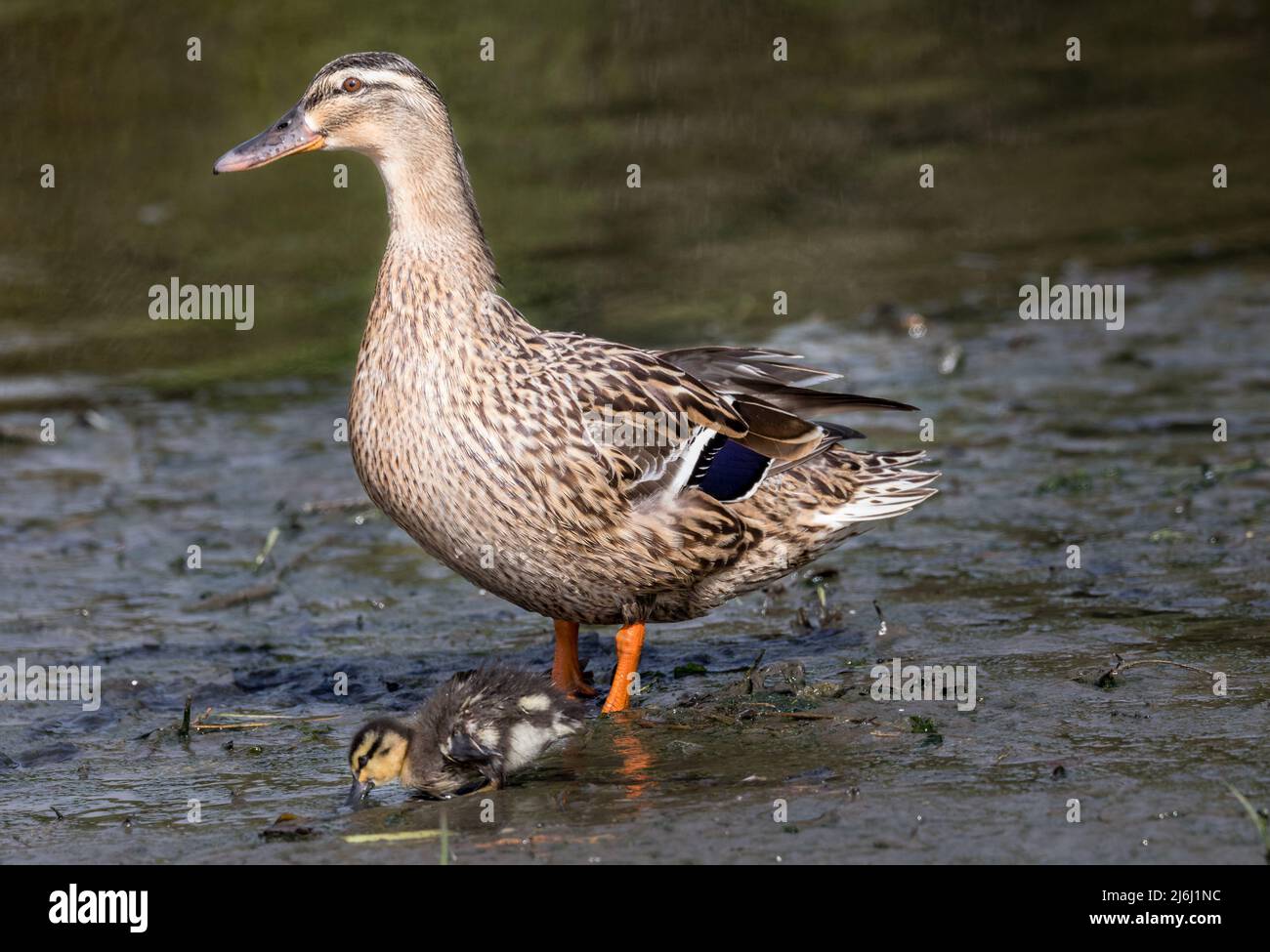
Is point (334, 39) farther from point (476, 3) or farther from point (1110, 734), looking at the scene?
point (1110, 734)

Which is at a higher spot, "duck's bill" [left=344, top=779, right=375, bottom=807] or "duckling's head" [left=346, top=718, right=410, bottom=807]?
"duckling's head" [left=346, top=718, right=410, bottom=807]

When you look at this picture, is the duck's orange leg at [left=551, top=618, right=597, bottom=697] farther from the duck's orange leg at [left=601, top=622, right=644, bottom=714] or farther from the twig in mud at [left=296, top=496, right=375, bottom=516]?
the twig in mud at [left=296, top=496, right=375, bottom=516]

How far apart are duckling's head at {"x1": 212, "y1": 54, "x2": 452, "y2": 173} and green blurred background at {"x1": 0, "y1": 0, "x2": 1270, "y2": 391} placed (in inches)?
191

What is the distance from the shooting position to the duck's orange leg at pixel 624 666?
6039 millimetres

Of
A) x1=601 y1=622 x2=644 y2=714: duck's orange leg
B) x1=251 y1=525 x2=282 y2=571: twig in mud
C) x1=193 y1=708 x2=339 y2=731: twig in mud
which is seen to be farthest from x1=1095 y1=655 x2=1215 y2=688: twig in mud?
x1=251 y1=525 x2=282 y2=571: twig in mud

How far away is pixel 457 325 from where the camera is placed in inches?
230

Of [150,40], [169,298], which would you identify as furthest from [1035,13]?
[169,298]

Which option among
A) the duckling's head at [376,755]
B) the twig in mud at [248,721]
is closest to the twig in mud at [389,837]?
the duckling's head at [376,755]

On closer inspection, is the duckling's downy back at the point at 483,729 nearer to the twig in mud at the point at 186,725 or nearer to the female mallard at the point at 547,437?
the female mallard at the point at 547,437

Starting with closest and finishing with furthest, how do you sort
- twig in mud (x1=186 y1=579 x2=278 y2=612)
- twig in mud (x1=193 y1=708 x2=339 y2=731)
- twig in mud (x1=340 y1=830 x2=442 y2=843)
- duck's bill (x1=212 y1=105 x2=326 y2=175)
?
twig in mud (x1=340 y1=830 x2=442 y2=843) → twig in mud (x1=193 y1=708 x2=339 y2=731) → duck's bill (x1=212 y1=105 x2=326 y2=175) → twig in mud (x1=186 y1=579 x2=278 y2=612)

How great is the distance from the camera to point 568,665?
6348 mm

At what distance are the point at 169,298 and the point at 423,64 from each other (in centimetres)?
441

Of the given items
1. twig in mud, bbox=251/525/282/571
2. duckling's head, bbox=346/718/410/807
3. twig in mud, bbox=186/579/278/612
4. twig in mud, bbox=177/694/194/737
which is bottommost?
duckling's head, bbox=346/718/410/807

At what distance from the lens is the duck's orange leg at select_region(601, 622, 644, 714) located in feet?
19.8
